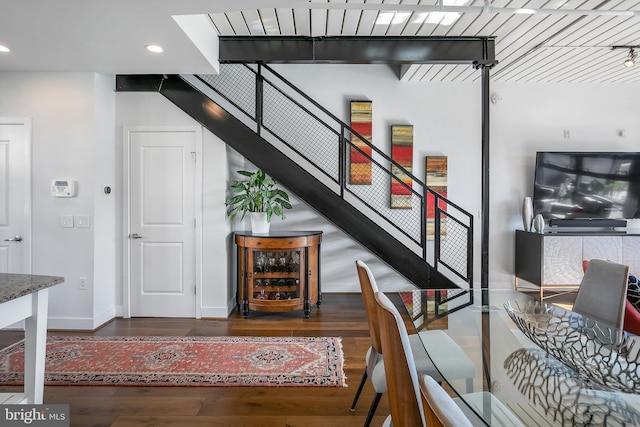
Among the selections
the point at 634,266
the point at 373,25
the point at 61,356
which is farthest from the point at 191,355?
the point at 634,266

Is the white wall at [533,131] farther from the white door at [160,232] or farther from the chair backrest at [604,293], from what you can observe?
the white door at [160,232]

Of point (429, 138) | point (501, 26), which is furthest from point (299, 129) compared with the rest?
point (501, 26)

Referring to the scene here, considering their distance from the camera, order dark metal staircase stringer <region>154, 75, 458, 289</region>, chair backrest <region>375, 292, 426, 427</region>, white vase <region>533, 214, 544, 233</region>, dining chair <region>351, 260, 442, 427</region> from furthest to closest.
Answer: white vase <region>533, 214, 544, 233</region>
dark metal staircase stringer <region>154, 75, 458, 289</region>
dining chair <region>351, 260, 442, 427</region>
chair backrest <region>375, 292, 426, 427</region>

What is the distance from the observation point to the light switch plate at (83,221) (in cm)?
392

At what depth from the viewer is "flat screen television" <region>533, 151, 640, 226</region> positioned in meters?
5.22

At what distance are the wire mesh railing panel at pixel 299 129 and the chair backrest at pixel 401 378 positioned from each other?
3810 mm

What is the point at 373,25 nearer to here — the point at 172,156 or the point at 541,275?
the point at 172,156

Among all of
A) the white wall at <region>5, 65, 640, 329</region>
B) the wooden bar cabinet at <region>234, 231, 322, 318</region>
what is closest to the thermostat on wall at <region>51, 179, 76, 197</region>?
the white wall at <region>5, 65, 640, 329</region>

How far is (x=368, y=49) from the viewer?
388 centimetres

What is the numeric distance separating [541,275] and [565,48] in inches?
108

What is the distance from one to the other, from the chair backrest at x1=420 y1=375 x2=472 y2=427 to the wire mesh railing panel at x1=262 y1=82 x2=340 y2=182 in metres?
4.38

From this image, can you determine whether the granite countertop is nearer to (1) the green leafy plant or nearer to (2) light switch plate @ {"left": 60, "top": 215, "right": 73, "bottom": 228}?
(2) light switch plate @ {"left": 60, "top": 215, "right": 73, "bottom": 228}

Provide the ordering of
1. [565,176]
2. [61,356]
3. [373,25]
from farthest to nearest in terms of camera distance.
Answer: [565,176], [373,25], [61,356]

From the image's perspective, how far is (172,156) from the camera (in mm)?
4324
